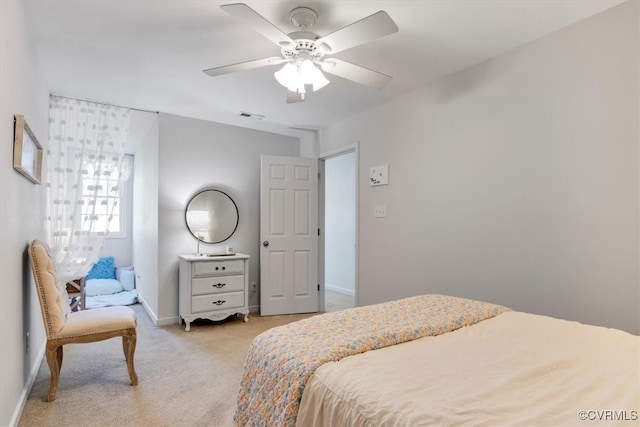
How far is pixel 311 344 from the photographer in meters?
1.42

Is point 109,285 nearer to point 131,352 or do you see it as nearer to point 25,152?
point 131,352

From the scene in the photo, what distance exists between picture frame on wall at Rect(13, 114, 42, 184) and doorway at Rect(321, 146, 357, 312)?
12.2 feet

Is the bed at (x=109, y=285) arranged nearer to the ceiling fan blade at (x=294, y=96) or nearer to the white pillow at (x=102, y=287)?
the white pillow at (x=102, y=287)

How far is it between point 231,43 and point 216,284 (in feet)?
8.27

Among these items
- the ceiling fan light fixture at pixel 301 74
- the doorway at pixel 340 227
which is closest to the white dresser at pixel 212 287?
the doorway at pixel 340 227

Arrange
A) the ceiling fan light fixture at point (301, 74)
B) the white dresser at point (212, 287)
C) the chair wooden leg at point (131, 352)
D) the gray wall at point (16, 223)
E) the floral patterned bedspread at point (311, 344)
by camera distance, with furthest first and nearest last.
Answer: the white dresser at point (212, 287) < the chair wooden leg at point (131, 352) < the ceiling fan light fixture at point (301, 74) < the gray wall at point (16, 223) < the floral patterned bedspread at point (311, 344)

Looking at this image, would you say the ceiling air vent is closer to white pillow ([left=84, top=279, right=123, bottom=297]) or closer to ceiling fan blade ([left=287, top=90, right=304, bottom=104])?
ceiling fan blade ([left=287, top=90, right=304, bottom=104])

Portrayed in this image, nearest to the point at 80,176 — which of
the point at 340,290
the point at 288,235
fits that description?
the point at 288,235

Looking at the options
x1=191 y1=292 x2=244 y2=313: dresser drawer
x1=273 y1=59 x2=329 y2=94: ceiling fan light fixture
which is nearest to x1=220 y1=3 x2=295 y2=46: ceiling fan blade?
x1=273 y1=59 x2=329 y2=94: ceiling fan light fixture

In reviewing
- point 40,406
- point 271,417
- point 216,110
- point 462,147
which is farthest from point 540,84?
point 40,406

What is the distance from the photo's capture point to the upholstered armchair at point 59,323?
2.28m

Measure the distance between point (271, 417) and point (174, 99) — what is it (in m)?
3.23

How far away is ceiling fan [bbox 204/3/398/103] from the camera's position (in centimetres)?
177

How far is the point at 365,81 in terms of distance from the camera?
2.34 m
